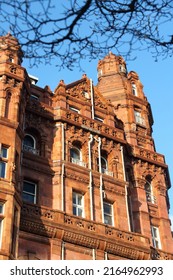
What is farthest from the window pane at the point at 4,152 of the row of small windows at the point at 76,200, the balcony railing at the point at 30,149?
the balcony railing at the point at 30,149

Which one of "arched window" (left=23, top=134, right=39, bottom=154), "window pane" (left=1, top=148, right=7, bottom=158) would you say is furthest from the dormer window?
"window pane" (left=1, top=148, right=7, bottom=158)

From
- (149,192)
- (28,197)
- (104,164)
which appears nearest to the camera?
(28,197)

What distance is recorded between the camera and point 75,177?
1086 inches

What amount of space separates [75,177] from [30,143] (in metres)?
3.52

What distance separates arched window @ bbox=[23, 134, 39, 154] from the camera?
2769 cm

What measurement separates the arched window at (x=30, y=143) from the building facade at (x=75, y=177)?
0.06 meters

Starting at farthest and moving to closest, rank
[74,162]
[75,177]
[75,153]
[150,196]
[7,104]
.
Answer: [150,196] < [75,153] < [74,162] < [75,177] < [7,104]

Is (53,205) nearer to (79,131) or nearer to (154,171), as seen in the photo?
(79,131)

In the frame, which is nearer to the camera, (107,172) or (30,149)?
(30,149)

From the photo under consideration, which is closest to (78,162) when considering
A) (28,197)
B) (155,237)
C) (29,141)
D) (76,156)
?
(76,156)

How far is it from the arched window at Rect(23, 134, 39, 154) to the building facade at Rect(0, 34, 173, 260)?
6 centimetres

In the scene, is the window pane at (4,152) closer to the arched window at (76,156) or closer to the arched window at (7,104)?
the arched window at (7,104)

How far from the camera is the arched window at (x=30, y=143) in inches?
1090

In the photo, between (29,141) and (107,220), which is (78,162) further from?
(107,220)
